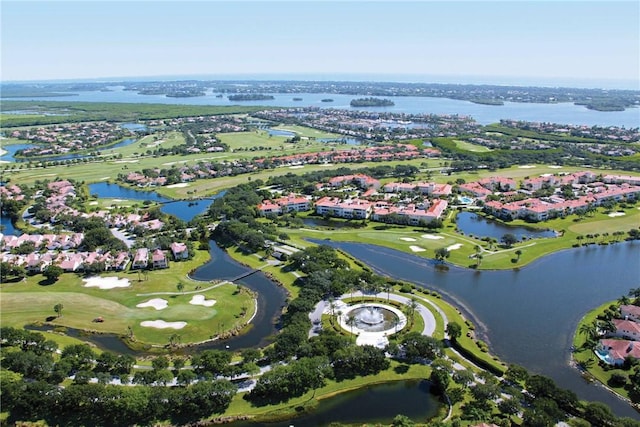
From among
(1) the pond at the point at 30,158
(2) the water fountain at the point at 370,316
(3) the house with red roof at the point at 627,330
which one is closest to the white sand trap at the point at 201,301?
(2) the water fountain at the point at 370,316

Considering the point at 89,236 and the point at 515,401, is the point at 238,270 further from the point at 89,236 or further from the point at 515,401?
the point at 515,401

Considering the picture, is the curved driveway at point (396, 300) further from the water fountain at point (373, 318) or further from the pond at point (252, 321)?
the pond at point (252, 321)

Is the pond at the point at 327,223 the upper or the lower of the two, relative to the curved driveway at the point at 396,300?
lower

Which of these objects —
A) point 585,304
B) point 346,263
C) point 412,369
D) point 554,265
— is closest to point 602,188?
point 554,265

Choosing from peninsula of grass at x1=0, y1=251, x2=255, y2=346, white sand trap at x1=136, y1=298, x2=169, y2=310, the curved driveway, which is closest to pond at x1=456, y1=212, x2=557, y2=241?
the curved driveway

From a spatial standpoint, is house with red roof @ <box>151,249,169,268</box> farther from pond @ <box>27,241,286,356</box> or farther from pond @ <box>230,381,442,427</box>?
pond @ <box>230,381,442,427</box>
